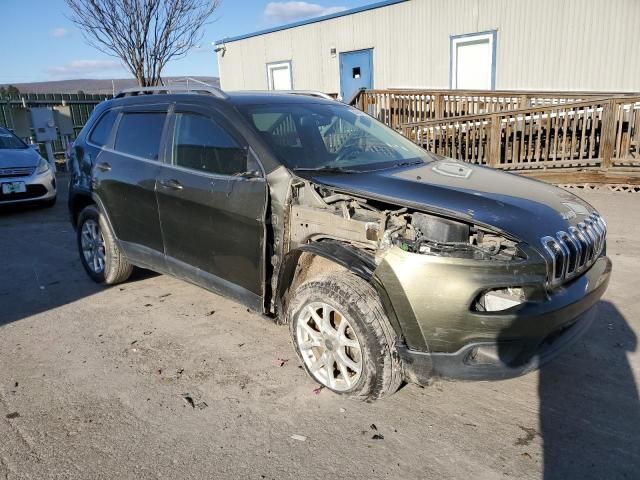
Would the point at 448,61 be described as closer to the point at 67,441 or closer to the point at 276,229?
the point at 276,229

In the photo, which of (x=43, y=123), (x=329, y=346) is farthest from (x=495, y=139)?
(x=43, y=123)

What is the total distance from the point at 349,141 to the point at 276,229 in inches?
42.8

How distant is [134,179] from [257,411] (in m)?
2.37

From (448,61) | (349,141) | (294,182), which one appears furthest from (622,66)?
(294,182)

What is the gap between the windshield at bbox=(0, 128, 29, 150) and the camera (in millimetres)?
9648

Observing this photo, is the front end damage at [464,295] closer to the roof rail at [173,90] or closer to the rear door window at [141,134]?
the roof rail at [173,90]

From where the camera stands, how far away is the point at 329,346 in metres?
3.06

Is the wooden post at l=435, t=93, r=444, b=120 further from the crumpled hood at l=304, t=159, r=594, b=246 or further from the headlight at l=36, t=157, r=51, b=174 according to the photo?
the crumpled hood at l=304, t=159, r=594, b=246

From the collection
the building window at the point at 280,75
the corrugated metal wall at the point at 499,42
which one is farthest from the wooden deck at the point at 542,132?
the building window at the point at 280,75

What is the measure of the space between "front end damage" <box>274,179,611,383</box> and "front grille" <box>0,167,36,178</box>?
8.05 meters

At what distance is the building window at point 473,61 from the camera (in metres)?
12.8

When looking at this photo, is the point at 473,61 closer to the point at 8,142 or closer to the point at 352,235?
the point at 8,142

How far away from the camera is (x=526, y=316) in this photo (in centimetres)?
249

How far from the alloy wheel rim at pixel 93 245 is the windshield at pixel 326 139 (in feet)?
7.65
